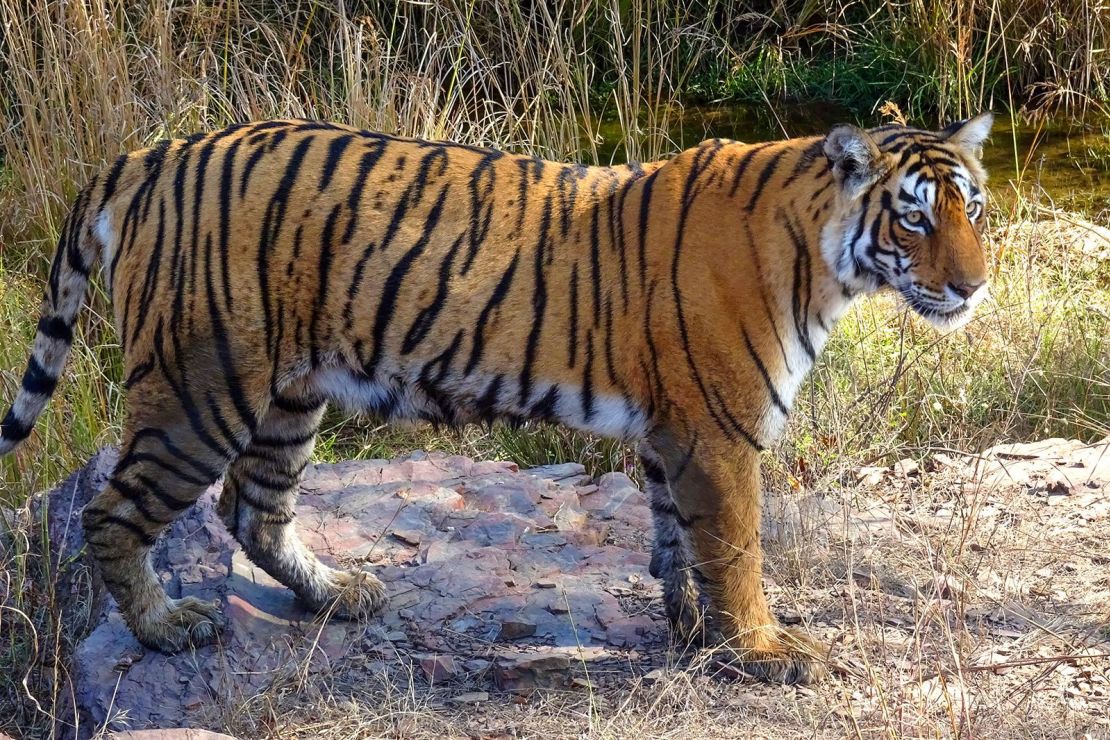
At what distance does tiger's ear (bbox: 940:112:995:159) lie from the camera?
137 inches

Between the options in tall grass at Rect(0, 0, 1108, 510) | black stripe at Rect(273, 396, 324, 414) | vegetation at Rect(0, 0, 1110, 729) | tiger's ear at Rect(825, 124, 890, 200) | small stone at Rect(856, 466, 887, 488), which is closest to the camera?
tiger's ear at Rect(825, 124, 890, 200)

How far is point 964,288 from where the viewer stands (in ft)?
10.9

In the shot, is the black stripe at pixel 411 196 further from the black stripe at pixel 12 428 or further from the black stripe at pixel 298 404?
the black stripe at pixel 12 428

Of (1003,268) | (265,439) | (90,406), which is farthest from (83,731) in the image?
(1003,268)

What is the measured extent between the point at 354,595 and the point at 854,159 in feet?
6.17

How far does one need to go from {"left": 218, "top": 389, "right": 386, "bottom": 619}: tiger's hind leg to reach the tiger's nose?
179 centimetres

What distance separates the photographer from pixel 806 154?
351 cm

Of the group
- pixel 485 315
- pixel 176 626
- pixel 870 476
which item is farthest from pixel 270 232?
pixel 870 476

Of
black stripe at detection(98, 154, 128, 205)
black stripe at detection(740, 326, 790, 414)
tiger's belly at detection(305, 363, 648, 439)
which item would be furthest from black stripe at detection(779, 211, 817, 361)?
black stripe at detection(98, 154, 128, 205)

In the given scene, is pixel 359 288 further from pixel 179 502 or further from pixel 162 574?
pixel 162 574

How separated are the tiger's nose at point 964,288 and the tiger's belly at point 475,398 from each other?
87 centimetres

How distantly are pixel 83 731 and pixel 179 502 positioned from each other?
0.67m

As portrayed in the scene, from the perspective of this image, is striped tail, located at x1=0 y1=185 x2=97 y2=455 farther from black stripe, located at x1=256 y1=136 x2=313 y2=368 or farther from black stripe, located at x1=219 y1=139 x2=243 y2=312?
black stripe, located at x1=256 y1=136 x2=313 y2=368

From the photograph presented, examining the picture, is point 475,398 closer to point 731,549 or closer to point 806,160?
point 731,549
